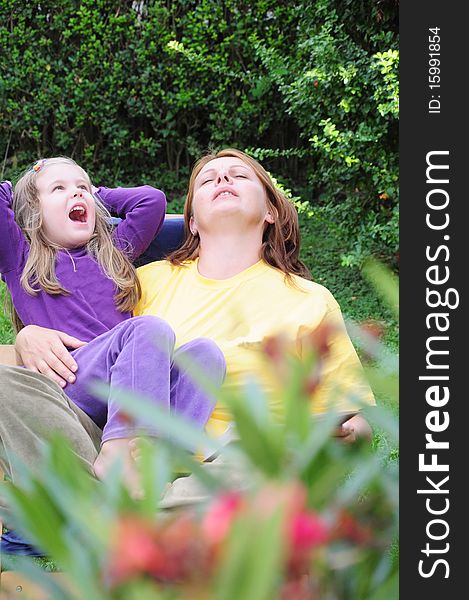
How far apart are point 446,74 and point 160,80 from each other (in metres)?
5.57

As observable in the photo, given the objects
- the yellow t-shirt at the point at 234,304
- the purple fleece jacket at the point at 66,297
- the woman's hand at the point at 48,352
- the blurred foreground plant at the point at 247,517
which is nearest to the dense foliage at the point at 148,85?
the yellow t-shirt at the point at 234,304

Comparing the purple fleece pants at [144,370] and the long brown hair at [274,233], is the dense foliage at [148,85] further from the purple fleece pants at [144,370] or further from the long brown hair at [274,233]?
the purple fleece pants at [144,370]

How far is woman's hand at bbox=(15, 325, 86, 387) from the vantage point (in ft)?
8.04

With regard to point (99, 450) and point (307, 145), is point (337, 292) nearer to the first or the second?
point (307, 145)

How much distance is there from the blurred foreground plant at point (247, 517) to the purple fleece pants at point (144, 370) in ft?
4.68

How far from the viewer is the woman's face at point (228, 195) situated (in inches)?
111

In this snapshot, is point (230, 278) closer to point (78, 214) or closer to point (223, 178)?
point (223, 178)

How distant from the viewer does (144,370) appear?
2182mm

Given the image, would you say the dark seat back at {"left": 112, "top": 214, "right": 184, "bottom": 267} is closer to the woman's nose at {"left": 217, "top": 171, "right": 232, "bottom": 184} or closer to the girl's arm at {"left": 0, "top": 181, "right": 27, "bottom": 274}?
the woman's nose at {"left": 217, "top": 171, "right": 232, "bottom": 184}

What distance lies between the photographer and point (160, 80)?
607 cm

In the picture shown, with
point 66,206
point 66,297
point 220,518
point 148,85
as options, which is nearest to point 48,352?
point 66,297

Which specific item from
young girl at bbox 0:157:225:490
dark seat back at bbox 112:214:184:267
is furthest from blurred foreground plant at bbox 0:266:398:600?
dark seat back at bbox 112:214:184:267

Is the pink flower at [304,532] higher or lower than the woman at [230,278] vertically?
lower

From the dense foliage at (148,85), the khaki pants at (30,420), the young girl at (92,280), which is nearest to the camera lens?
the khaki pants at (30,420)
